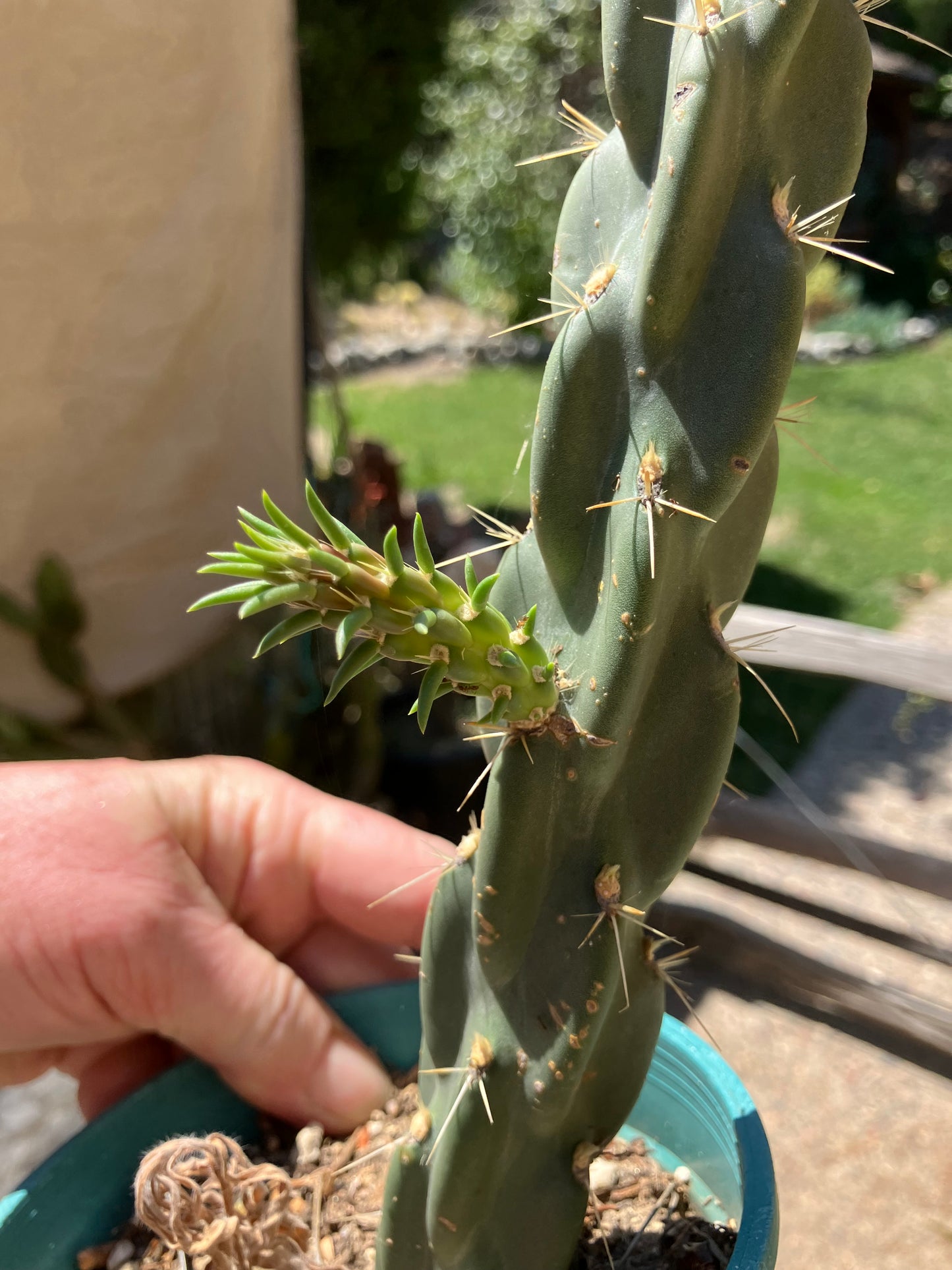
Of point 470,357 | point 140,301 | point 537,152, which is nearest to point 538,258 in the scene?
point 537,152

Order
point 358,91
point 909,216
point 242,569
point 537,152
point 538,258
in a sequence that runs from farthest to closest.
Result: point 909,216
point 538,258
point 537,152
point 358,91
point 242,569

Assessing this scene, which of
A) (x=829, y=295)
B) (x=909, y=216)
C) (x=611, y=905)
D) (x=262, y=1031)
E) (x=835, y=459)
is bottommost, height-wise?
(x=835, y=459)

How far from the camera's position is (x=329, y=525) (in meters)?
0.56

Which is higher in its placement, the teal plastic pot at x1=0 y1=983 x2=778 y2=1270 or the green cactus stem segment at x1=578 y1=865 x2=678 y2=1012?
the green cactus stem segment at x1=578 y1=865 x2=678 y2=1012

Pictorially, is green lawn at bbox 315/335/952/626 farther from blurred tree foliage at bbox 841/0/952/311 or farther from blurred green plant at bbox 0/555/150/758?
blurred green plant at bbox 0/555/150/758

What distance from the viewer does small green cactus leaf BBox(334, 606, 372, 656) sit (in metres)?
0.54

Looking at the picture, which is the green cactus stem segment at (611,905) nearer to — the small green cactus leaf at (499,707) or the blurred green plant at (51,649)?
the small green cactus leaf at (499,707)

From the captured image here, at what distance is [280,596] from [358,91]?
333 cm

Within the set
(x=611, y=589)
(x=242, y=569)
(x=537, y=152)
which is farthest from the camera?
(x=537, y=152)

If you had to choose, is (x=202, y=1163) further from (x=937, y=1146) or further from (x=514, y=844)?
(x=937, y=1146)

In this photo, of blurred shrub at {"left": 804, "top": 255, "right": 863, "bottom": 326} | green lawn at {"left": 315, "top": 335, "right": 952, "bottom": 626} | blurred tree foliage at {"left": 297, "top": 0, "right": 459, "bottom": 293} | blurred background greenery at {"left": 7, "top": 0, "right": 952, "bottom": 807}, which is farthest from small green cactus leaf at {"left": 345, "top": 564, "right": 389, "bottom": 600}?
blurred shrub at {"left": 804, "top": 255, "right": 863, "bottom": 326}

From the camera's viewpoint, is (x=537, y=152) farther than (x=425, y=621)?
Yes

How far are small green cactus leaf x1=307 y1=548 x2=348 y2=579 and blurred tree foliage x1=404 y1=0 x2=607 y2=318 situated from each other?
259 inches

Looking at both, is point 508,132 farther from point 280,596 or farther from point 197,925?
point 280,596
